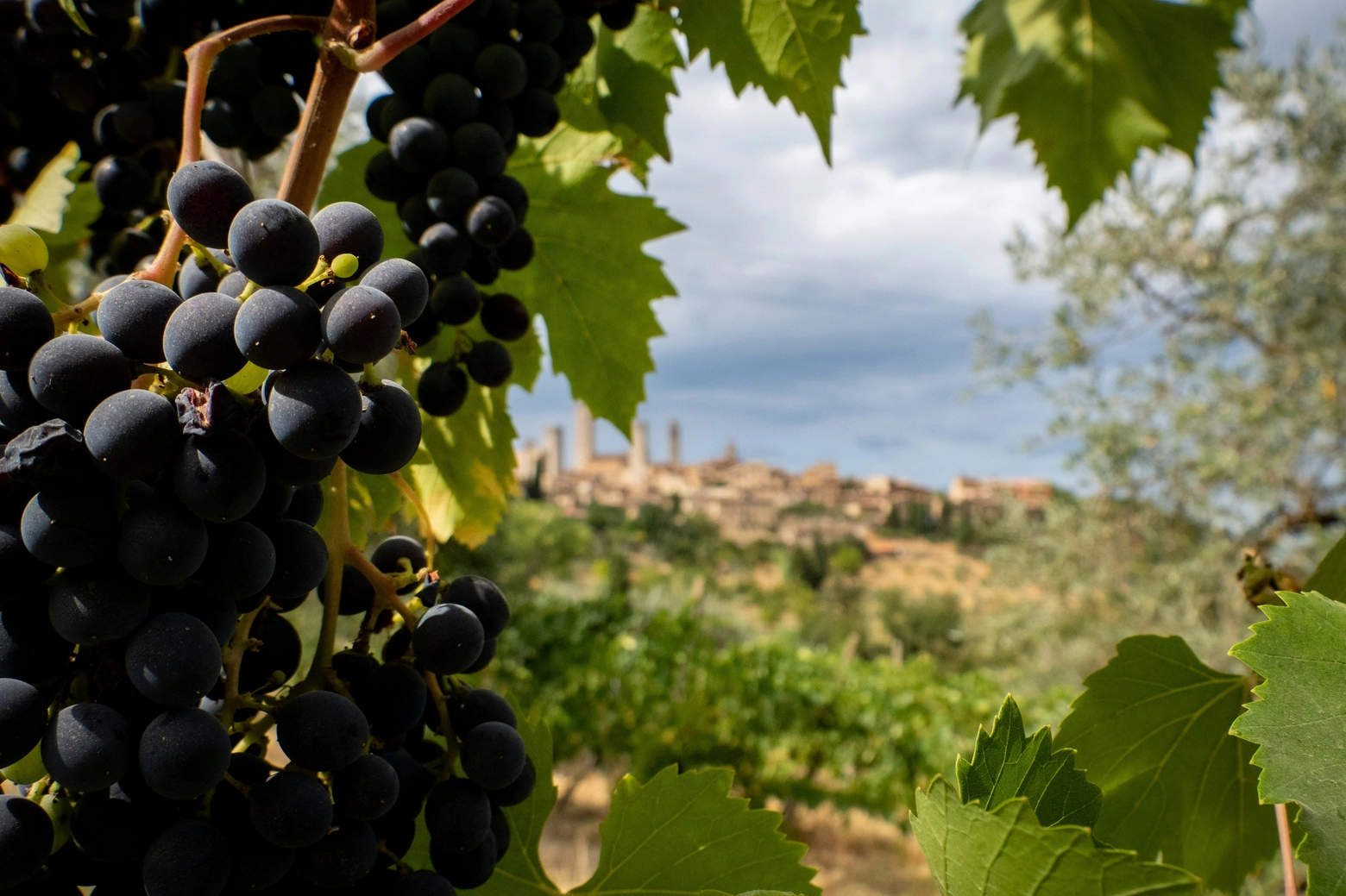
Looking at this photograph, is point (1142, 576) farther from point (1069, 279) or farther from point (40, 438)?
point (40, 438)

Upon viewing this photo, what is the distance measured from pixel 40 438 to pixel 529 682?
5.88 meters

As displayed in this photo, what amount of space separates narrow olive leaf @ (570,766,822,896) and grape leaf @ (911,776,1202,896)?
172 mm

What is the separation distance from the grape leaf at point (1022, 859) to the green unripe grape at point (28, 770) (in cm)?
38

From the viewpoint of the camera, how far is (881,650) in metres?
15.3

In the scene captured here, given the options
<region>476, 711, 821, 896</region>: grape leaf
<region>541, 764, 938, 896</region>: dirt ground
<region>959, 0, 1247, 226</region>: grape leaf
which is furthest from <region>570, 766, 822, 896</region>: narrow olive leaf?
<region>541, 764, 938, 896</region>: dirt ground

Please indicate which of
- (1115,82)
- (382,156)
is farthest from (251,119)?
(1115,82)

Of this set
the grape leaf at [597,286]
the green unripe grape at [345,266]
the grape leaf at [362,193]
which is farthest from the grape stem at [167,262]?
the grape leaf at [597,286]

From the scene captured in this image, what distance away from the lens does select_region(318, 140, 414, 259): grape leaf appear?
765 mm

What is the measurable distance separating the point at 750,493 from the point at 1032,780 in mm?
30869

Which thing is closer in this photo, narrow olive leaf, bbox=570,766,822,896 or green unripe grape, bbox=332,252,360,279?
green unripe grape, bbox=332,252,360,279

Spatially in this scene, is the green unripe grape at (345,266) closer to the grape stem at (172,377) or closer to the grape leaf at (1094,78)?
the grape stem at (172,377)

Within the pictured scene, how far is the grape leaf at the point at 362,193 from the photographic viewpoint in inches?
30.1

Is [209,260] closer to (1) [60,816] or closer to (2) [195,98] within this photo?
(2) [195,98]

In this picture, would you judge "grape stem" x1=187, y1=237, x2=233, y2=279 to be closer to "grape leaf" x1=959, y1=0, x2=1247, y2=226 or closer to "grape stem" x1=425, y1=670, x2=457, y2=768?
"grape stem" x1=425, y1=670, x2=457, y2=768
